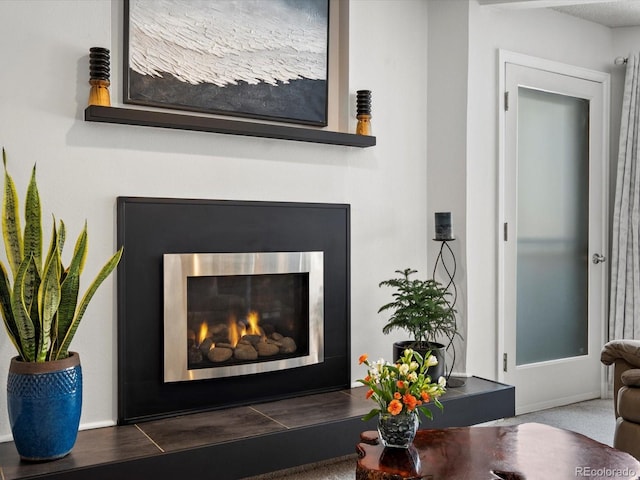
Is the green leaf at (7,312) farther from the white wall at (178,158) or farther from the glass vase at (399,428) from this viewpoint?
the glass vase at (399,428)

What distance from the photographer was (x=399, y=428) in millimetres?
1963

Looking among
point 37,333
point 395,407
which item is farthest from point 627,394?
point 37,333

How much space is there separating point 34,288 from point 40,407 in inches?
17.3

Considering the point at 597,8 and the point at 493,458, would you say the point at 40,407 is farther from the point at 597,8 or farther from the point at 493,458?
the point at 597,8

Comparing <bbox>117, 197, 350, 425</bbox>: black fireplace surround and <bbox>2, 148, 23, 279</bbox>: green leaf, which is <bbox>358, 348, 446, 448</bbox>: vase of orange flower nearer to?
<bbox>117, 197, 350, 425</bbox>: black fireplace surround

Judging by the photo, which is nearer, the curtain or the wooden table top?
the wooden table top

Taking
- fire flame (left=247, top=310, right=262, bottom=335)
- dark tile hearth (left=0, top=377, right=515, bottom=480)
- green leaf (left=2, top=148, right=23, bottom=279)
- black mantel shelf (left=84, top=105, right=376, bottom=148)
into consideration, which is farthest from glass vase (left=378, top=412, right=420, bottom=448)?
black mantel shelf (left=84, top=105, right=376, bottom=148)

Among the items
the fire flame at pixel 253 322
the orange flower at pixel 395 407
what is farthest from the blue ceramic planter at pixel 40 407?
the orange flower at pixel 395 407

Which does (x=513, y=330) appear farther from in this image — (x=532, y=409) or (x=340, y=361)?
(x=340, y=361)

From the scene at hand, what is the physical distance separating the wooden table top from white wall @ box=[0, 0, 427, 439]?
1.35 metres

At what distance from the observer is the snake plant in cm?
230

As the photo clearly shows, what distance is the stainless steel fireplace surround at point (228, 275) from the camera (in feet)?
9.48

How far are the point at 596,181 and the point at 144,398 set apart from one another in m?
3.26

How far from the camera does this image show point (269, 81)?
3.21m
